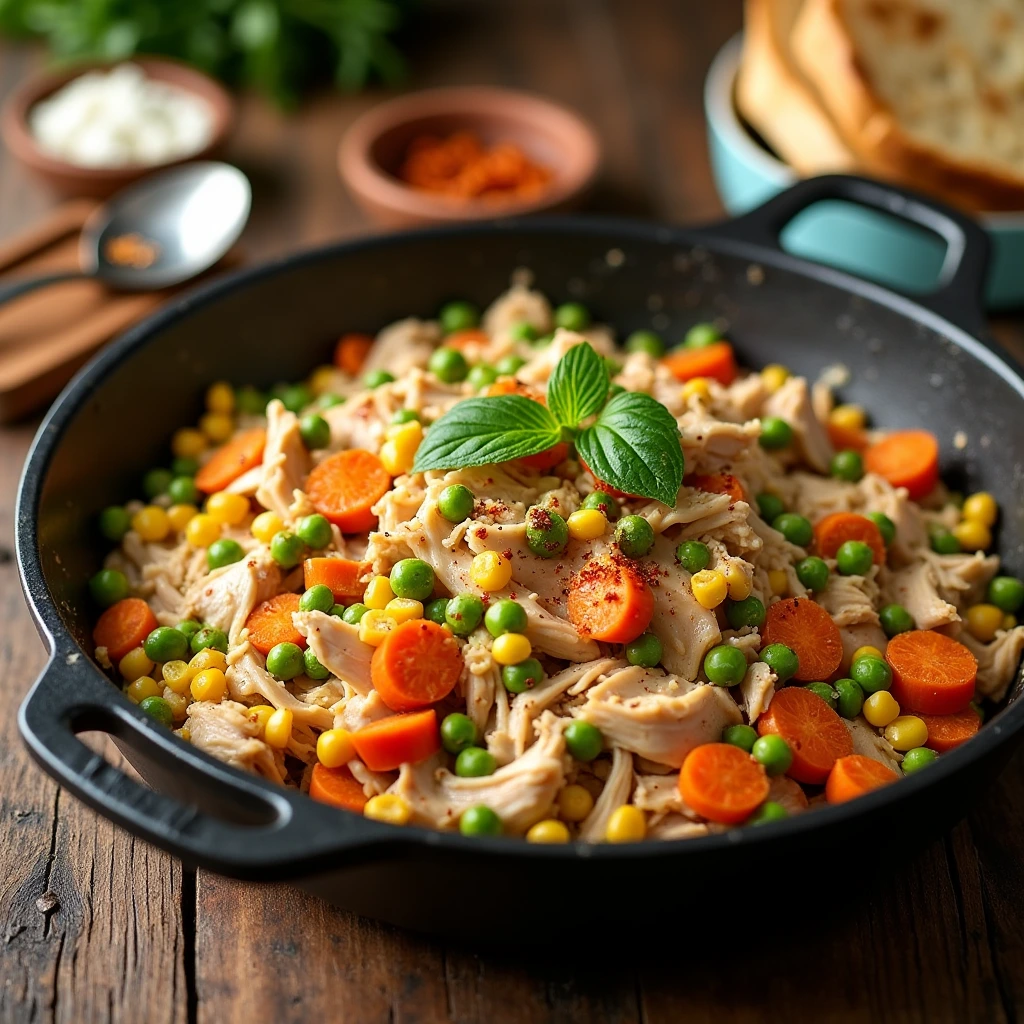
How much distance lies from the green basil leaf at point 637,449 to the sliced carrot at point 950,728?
1052mm

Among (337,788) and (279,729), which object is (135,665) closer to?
(279,729)

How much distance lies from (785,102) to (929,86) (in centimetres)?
75

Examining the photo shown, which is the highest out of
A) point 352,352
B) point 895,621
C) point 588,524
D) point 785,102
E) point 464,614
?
point 785,102

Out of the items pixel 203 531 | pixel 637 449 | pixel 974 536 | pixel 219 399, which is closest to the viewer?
pixel 637 449

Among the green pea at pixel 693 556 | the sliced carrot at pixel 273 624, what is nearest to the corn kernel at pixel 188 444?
the sliced carrot at pixel 273 624

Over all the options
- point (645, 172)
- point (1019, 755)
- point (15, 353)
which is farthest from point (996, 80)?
point (15, 353)

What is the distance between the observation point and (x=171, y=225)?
5.98m

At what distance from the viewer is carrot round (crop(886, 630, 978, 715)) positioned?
3.59 m

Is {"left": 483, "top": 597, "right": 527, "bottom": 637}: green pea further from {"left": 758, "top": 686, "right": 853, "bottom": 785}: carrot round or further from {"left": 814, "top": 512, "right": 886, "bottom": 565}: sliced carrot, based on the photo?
{"left": 814, "top": 512, "right": 886, "bottom": 565}: sliced carrot

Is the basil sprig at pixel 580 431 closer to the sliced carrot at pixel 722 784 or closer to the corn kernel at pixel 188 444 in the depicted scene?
the sliced carrot at pixel 722 784

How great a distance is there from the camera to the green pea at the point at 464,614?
3377 mm

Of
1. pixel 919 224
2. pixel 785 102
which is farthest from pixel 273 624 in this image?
pixel 785 102

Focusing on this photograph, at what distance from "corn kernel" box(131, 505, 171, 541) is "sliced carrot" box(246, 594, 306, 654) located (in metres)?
0.63

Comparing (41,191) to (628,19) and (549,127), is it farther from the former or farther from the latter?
(628,19)
